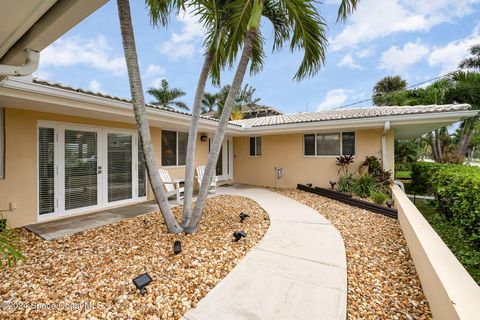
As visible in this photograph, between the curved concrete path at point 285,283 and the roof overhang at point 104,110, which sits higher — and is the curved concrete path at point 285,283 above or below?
below

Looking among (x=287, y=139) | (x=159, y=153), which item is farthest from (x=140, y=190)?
(x=287, y=139)

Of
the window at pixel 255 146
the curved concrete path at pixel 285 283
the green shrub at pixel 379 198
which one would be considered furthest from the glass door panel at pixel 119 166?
the green shrub at pixel 379 198

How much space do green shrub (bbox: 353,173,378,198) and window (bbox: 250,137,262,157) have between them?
14.4 feet

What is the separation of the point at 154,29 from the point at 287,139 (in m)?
6.79

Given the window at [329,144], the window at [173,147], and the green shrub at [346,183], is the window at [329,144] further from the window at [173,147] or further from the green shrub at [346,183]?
the window at [173,147]

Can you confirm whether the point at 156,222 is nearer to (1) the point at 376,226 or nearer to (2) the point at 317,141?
(1) the point at 376,226

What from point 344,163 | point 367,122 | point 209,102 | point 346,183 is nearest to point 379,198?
point 346,183

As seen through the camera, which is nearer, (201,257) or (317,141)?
(201,257)

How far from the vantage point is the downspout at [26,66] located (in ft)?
8.19

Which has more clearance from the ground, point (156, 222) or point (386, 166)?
point (386, 166)

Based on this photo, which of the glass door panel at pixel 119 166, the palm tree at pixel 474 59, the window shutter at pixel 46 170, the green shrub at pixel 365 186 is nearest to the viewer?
the window shutter at pixel 46 170

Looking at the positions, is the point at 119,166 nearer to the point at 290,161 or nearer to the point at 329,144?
the point at 290,161

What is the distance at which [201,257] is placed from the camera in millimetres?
3193

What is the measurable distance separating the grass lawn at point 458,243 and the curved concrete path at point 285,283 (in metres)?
1.86
